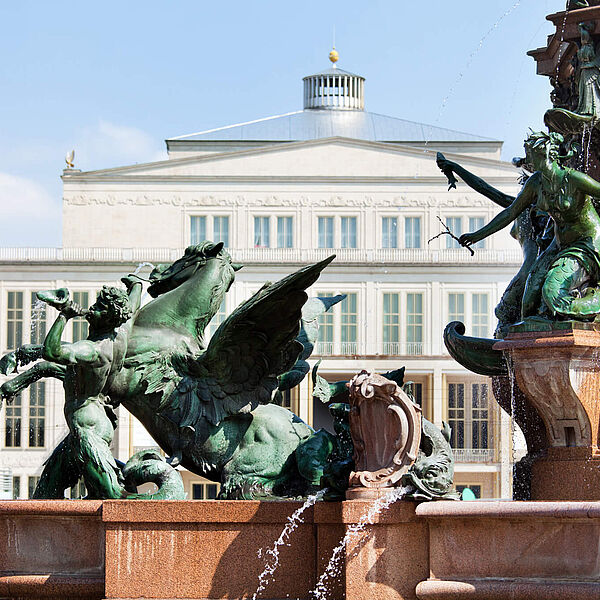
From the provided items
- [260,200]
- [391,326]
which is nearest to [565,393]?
[391,326]

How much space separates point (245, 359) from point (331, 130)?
178 feet

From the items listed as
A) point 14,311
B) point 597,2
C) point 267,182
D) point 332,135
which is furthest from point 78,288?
point 597,2

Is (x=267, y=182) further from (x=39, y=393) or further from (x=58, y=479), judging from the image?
(x=58, y=479)

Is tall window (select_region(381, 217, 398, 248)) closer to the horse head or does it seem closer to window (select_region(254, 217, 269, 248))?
window (select_region(254, 217, 269, 248))

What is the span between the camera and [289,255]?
5672 cm

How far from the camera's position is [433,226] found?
5759cm

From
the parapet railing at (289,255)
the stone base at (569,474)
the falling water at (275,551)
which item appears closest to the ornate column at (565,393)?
the stone base at (569,474)

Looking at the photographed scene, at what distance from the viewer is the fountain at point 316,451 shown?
25.4 ft

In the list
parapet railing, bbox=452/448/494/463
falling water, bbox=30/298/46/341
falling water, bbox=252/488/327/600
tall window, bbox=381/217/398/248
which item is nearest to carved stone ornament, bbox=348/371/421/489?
falling water, bbox=252/488/327/600

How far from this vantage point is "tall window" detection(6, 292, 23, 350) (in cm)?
5509

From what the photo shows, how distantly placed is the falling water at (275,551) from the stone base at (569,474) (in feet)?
→ 5.49

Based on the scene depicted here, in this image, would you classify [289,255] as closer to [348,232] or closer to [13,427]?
[348,232]

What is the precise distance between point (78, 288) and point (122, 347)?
47350mm

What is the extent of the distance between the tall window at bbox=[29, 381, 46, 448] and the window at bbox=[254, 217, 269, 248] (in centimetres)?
1078
